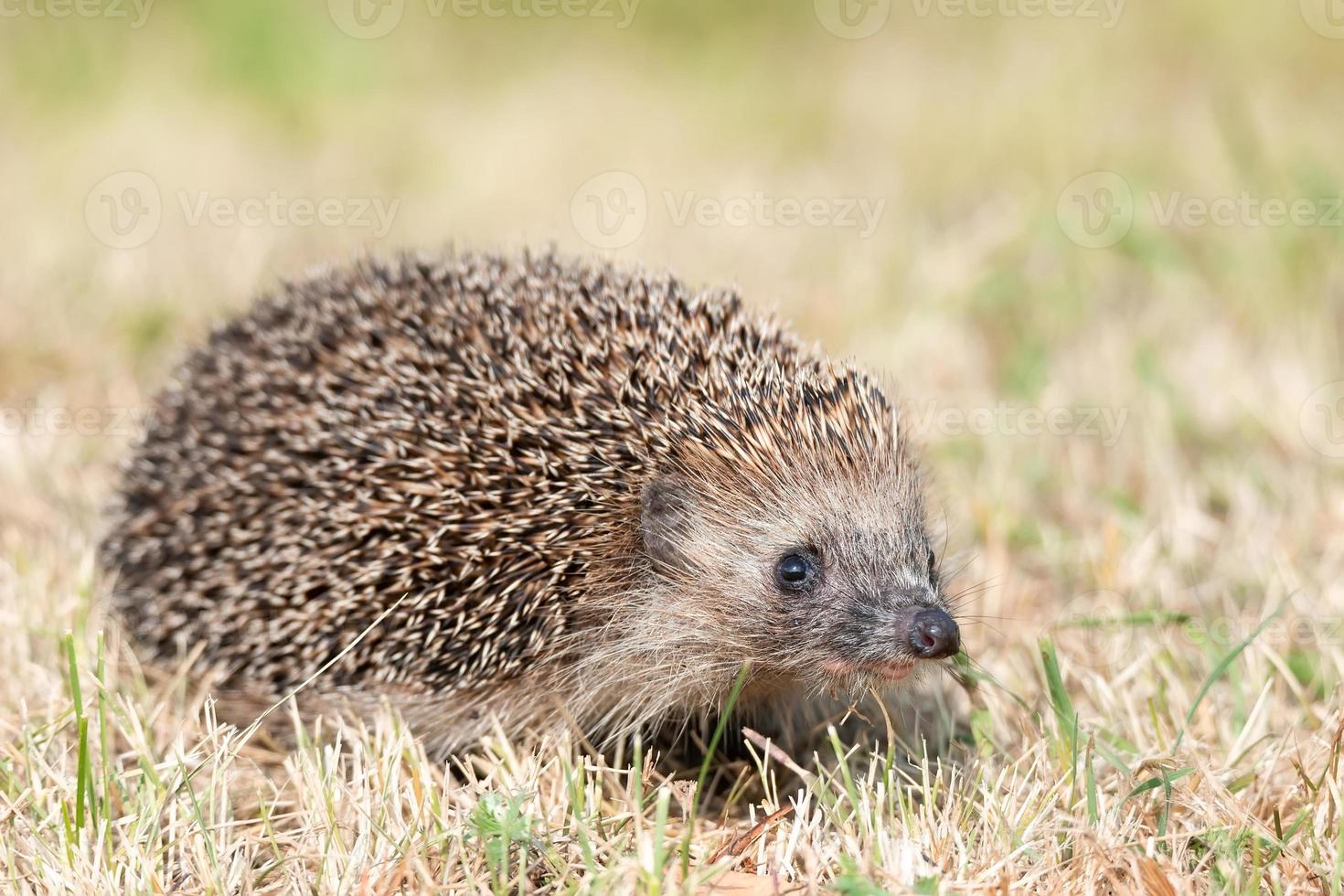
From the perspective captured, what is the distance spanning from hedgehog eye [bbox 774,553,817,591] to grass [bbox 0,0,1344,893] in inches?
19.1

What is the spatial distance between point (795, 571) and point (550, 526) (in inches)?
28.3

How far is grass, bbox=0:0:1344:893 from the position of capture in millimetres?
3275

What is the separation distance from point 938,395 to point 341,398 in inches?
122

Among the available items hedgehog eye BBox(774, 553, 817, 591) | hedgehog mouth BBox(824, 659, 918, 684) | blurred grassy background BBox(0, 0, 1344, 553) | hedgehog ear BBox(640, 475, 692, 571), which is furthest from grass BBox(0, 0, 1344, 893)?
hedgehog ear BBox(640, 475, 692, 571)

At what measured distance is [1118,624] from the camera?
170 inches

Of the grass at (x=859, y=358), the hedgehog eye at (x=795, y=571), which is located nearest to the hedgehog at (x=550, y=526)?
the hedgehog eye at (x=795, y=571)

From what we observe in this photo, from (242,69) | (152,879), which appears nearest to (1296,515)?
(152,879)

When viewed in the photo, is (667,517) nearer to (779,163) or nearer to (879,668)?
(879,668)

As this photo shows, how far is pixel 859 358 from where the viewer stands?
592 cm

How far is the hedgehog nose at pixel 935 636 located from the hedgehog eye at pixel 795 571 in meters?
0.40

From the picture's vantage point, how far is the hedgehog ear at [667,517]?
3.87 meters

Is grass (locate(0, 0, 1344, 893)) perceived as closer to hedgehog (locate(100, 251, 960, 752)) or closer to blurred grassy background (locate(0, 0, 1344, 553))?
blurred grassy background (locate(0, 0, 1344, 553))

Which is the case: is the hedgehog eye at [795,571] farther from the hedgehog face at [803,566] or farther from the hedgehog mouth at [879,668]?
the hedgehog mouth at [879,668]

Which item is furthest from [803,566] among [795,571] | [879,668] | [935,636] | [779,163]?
[779,163]
